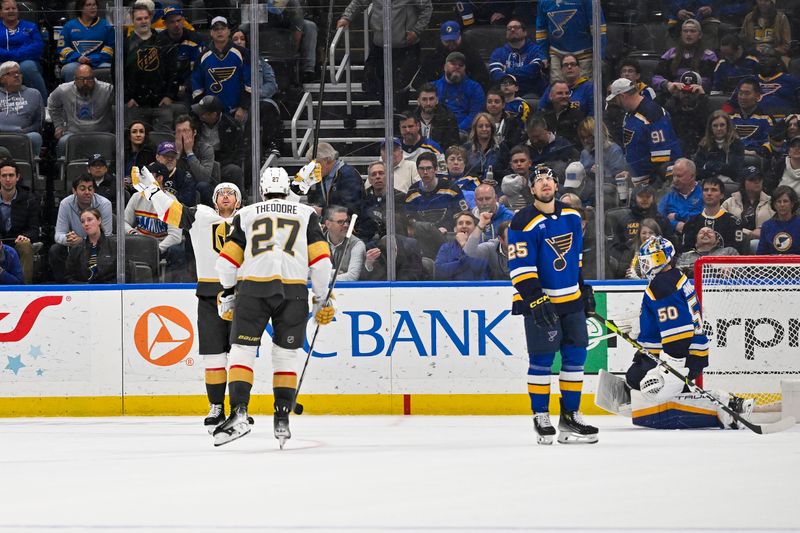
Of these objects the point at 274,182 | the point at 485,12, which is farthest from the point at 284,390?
the point at 485,12

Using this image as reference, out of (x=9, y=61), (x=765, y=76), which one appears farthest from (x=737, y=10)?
(x=9, y=61)

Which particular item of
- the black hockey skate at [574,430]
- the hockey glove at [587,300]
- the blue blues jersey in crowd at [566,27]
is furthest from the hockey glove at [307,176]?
the blue blues jersey in crowd at [566,27]

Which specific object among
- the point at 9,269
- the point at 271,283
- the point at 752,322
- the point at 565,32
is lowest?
the point at 752,322

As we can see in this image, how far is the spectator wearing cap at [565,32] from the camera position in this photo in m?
8.58

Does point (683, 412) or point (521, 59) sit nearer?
point (683, 412)


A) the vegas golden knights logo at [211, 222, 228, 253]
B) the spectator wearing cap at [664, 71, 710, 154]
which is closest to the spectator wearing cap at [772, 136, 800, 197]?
the spectator wearing cap at [664, 71, 710, 154]

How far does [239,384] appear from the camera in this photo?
6.07 m

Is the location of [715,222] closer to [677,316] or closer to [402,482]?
[677,316]

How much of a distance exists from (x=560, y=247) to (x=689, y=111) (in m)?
2.81

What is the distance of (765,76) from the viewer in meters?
8.62

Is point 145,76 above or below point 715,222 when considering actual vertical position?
above

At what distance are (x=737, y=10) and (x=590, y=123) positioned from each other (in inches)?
51.3

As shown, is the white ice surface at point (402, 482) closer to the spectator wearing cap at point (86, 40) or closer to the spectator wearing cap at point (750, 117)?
the spectator wearing cap at point (750, 117)

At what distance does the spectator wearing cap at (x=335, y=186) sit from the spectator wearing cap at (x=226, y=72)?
0.58 m
